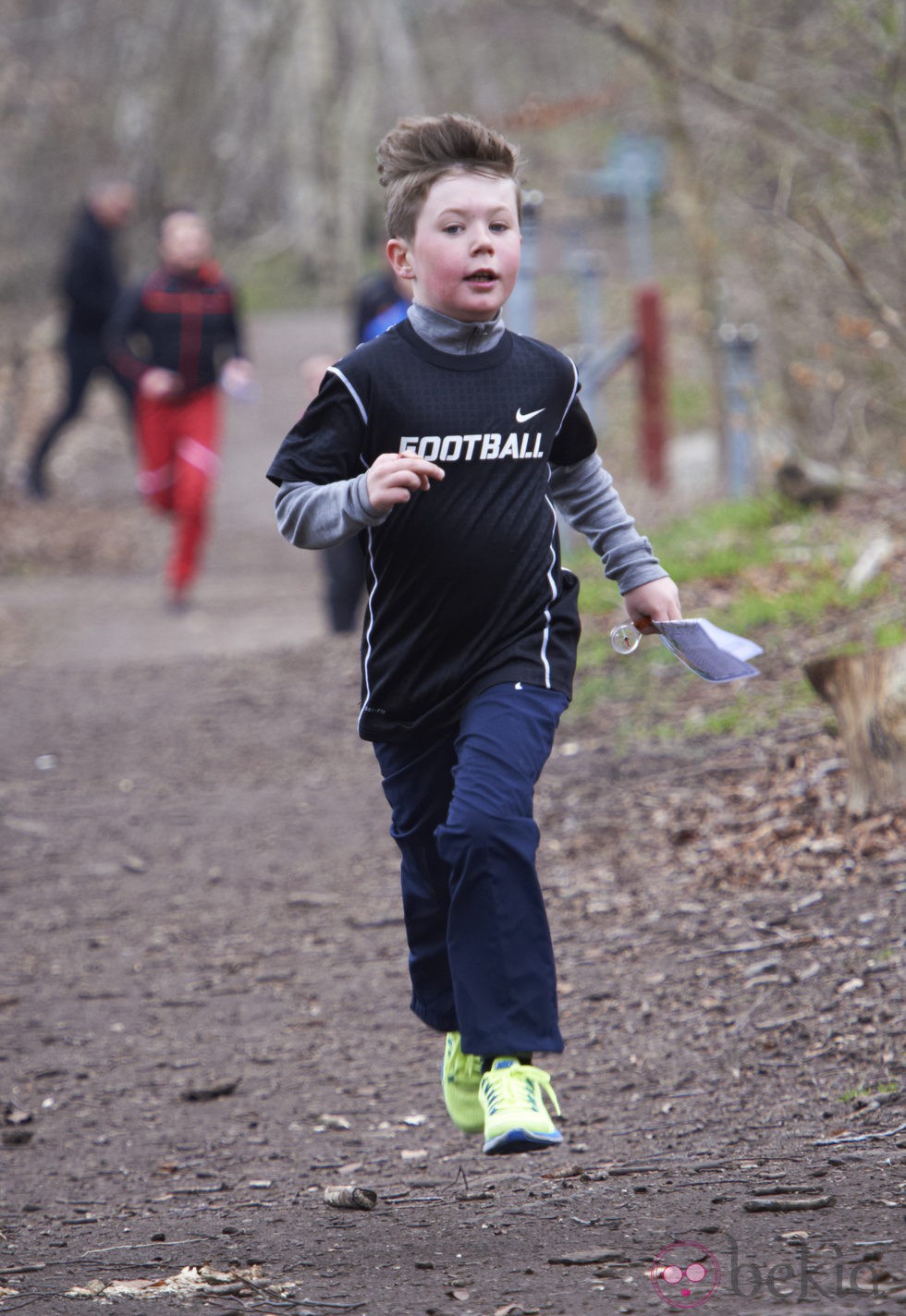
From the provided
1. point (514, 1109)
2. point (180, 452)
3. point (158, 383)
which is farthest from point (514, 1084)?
point (180, 452)

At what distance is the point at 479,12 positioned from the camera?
16.6 metres

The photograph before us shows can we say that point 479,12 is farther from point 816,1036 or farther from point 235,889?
point 816,1036

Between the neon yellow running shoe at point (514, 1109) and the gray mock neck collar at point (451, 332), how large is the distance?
51.0 inches

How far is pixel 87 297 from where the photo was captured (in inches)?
525

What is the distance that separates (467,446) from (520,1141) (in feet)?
4.01

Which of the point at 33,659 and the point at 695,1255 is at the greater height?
the point at 33,659

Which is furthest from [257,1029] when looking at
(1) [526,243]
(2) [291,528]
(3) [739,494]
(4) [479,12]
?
(4) [479,12]

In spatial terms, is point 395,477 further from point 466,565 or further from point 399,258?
point 399,258

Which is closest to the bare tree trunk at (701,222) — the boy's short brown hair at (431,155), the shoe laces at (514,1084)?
the boy's short brown hair at (431,155)

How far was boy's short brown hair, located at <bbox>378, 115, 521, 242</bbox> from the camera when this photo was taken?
116 inches

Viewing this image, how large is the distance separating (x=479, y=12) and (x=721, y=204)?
740 centimetres

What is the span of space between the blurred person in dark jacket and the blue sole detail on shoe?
11072mm

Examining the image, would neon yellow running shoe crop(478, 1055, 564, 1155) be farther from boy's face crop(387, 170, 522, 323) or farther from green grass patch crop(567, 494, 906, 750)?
green grass patch crop(567, 494, 906, 750)

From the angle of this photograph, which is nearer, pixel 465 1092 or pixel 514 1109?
pixel 514 1109
